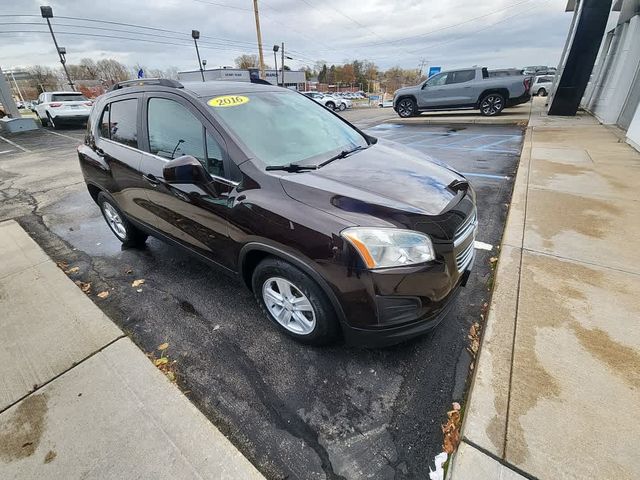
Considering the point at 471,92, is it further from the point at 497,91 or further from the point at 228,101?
the point at 228,101

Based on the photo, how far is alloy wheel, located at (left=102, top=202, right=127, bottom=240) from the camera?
12.5 ft

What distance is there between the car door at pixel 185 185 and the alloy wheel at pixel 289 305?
399mm

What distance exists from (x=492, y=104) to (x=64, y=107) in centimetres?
1889

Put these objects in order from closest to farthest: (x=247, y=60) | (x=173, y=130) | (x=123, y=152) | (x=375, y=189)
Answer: (x=375, y=189) → (x=173, y=130) → (x=123, y=152) → (x=247, y=60)

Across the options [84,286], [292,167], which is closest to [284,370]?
[292,167]

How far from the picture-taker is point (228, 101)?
250cm

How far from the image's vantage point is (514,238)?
3.52 metres

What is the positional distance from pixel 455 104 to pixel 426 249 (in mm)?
13583

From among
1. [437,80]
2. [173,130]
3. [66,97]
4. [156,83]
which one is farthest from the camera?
[66,97]

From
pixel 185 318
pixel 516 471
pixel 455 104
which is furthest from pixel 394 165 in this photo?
pixel 455 104

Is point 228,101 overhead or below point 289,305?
overhead

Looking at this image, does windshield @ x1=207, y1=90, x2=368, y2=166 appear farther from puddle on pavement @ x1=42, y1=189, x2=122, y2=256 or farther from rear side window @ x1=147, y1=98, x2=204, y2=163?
puddle on pavement @ x1=42, y1=189, x2=122, y2=256

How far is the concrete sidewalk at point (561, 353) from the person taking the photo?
61.0 inches

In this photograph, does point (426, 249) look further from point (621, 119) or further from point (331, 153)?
point (621, 119)
